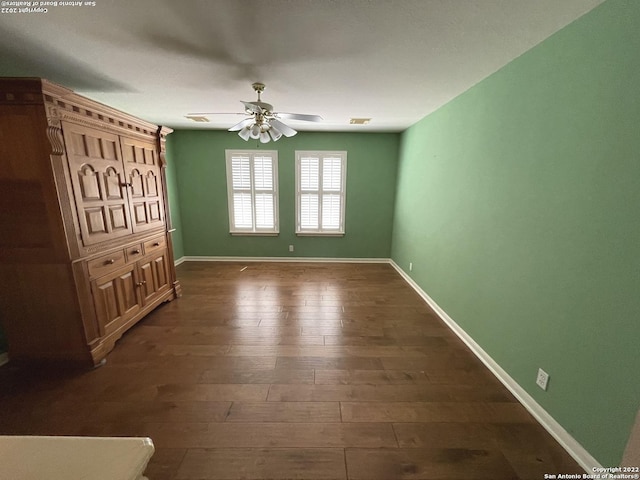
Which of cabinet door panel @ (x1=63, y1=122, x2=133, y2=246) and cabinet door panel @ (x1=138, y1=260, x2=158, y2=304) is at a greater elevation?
cabinet door panel @ (x1=63, y1=122, x2=133, y2=246)

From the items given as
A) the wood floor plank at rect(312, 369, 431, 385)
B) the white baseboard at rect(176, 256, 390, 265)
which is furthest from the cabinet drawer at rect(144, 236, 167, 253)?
the wood floor plank at rect(312, 369, 431, 385)

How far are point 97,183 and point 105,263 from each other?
70 cm

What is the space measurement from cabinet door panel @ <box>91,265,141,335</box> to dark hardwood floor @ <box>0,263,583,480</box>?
257 millimetres

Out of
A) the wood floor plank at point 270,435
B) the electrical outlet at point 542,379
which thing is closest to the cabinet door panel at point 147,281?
the wood floor plank at point 270,435

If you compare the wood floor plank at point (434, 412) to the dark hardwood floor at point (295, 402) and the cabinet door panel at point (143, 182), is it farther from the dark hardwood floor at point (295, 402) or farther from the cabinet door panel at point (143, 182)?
the cabinet door panel at point (143, 182)

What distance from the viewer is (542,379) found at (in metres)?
1.58

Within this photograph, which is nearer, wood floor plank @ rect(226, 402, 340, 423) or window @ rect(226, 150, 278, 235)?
wood floor plank @ rect(226, 402, 340, 423)

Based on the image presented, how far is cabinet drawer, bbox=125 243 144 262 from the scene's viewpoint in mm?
2451

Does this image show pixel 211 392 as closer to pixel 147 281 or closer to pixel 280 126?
pixel 147 281

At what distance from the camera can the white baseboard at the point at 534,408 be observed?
4.36 ft

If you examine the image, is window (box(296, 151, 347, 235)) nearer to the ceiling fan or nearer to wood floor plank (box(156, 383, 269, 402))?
the ceiling fan

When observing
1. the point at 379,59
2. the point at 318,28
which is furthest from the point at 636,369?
the point at 318,28

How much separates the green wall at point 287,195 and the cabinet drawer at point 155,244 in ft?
5.97

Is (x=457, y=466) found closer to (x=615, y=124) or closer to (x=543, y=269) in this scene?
(x=543, y=269)
